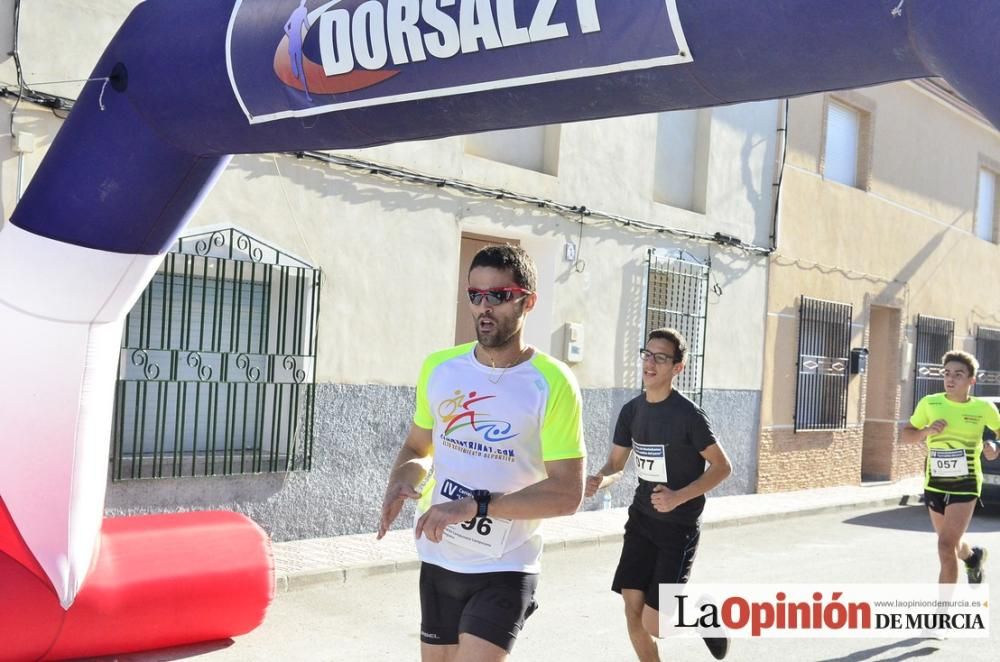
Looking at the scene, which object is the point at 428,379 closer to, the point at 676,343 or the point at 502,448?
the point at 502,448

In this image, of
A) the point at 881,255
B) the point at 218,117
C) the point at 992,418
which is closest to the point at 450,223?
the point at 992,418

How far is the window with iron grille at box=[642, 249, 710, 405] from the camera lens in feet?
44.2

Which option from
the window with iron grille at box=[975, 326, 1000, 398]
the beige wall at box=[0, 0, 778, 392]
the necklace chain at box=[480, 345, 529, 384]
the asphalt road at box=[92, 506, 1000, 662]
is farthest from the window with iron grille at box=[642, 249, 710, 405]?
the window with iron grille at box=[975, 326, 1000, 398]

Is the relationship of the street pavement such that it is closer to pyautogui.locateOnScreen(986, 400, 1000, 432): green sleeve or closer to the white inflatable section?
the white inflatable section

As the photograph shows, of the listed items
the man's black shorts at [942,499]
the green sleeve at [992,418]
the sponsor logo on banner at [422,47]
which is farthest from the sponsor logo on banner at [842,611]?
the sponsor logo on banner at [422,47]

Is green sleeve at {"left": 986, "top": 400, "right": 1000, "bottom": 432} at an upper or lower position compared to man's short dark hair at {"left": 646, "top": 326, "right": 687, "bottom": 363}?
lower

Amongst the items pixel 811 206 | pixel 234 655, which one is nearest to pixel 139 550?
pixel 234 655

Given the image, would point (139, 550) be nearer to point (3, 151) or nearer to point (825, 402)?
point (3, 151)

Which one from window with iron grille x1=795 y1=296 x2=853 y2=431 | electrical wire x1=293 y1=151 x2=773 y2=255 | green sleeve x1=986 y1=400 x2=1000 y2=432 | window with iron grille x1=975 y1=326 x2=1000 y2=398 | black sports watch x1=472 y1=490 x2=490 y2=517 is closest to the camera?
black sports watch x1=472 y1=490 x2=490 y2=517

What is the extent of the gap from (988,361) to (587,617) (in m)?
17.1

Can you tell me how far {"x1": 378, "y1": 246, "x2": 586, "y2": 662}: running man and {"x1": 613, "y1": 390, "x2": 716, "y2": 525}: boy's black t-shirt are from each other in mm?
1836

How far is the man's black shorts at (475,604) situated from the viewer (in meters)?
3.70

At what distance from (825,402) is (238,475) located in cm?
995

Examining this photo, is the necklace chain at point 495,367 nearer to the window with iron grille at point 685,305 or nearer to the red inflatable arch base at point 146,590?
the red inflatable arch base at point 146,590
